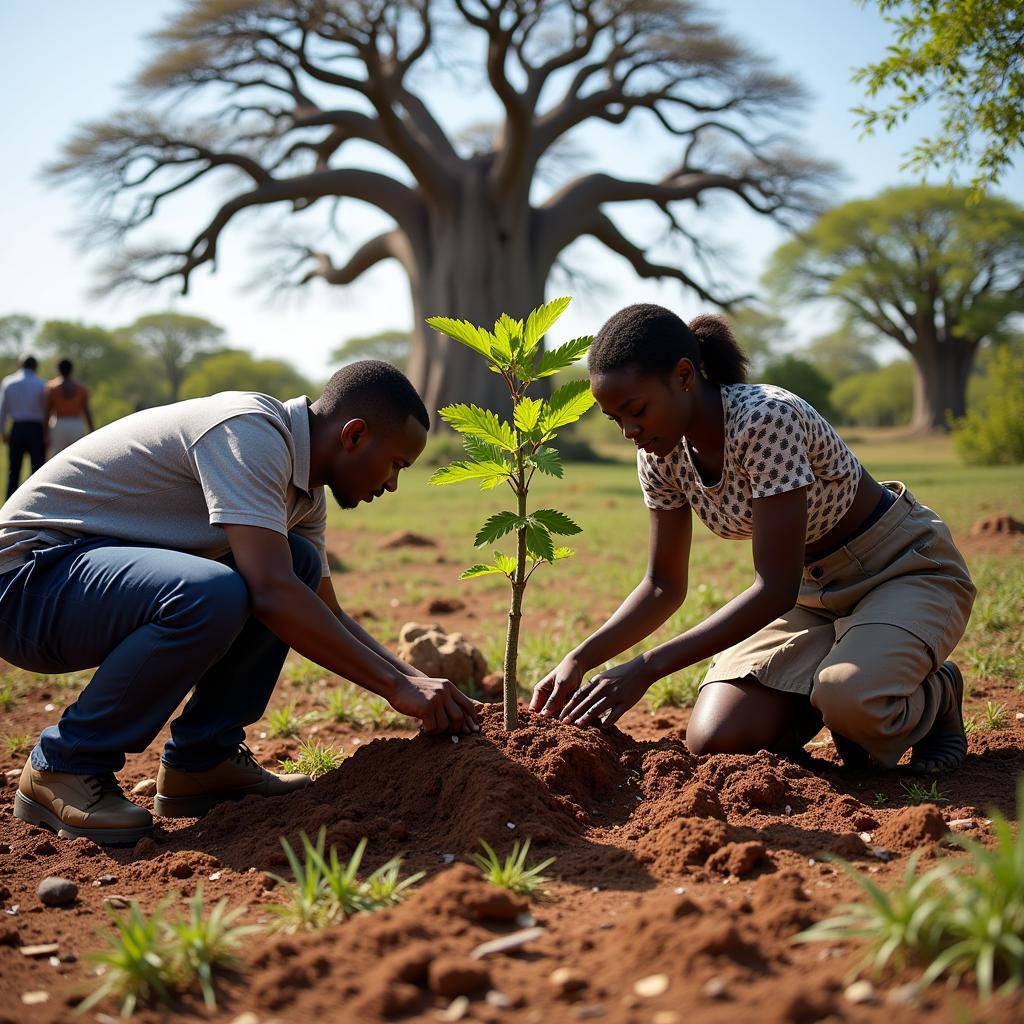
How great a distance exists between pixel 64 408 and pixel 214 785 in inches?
351

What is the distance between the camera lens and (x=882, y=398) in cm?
6431

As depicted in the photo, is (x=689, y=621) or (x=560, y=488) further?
(x=560, y=488)

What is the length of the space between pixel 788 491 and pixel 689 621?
8.35 ft

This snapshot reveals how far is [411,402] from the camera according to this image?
2.79 m

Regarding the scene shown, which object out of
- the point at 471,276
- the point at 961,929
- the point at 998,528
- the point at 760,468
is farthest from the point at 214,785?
the point at 471,276

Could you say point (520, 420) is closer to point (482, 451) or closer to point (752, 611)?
point (482, 451)

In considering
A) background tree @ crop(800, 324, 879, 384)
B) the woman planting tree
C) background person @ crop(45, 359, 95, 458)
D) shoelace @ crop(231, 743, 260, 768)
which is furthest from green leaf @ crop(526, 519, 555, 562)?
background tree @ crop(800, 324, 879, 384)

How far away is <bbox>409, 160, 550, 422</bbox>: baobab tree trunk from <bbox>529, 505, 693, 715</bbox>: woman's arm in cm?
1857

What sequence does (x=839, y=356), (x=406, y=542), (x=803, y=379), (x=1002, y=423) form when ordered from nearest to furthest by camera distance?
(x=406, y=542) < (x=1002, y=423) < (x=803, y=379) < (x=839, y=356)

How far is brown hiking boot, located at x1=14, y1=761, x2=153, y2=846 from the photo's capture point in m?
2.64

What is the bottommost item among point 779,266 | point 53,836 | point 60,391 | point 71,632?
point 53,836

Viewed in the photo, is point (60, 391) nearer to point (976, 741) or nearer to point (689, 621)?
point (689, 621)

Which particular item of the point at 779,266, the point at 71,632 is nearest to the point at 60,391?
the point at 71,632

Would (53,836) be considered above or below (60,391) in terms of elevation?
below
